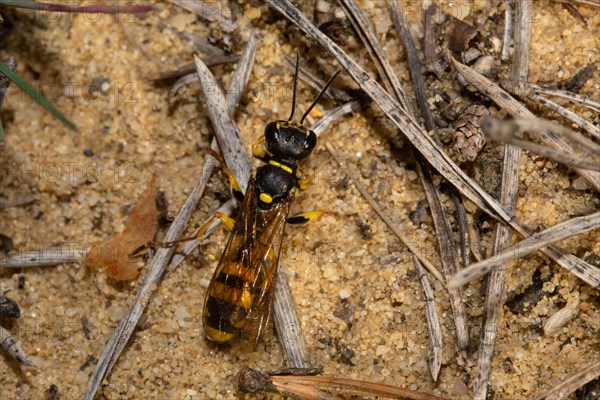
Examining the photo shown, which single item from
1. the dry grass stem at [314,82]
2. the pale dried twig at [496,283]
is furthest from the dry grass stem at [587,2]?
the dry grass stem at [314,82]

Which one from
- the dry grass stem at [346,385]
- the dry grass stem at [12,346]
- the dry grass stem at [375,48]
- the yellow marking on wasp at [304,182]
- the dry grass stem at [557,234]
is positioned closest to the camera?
the dry grass stem at [557,234]

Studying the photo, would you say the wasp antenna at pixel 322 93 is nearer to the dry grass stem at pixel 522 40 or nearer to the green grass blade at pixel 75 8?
the dry grass stem at pixel 522 40

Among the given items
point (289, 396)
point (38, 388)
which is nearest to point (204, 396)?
point (289, 396)

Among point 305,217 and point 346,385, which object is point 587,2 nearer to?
point 305,217

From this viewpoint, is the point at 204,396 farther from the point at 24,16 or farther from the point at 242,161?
the point at 24,16

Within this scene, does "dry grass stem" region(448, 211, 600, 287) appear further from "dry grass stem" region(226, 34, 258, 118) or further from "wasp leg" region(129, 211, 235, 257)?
"dry grass stem" region(226, 34, 258, 118)

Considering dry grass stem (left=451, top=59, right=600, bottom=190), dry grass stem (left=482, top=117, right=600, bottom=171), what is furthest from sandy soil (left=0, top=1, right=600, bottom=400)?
dry grass stem (left=482, top=117, right=600, bottom=171)
